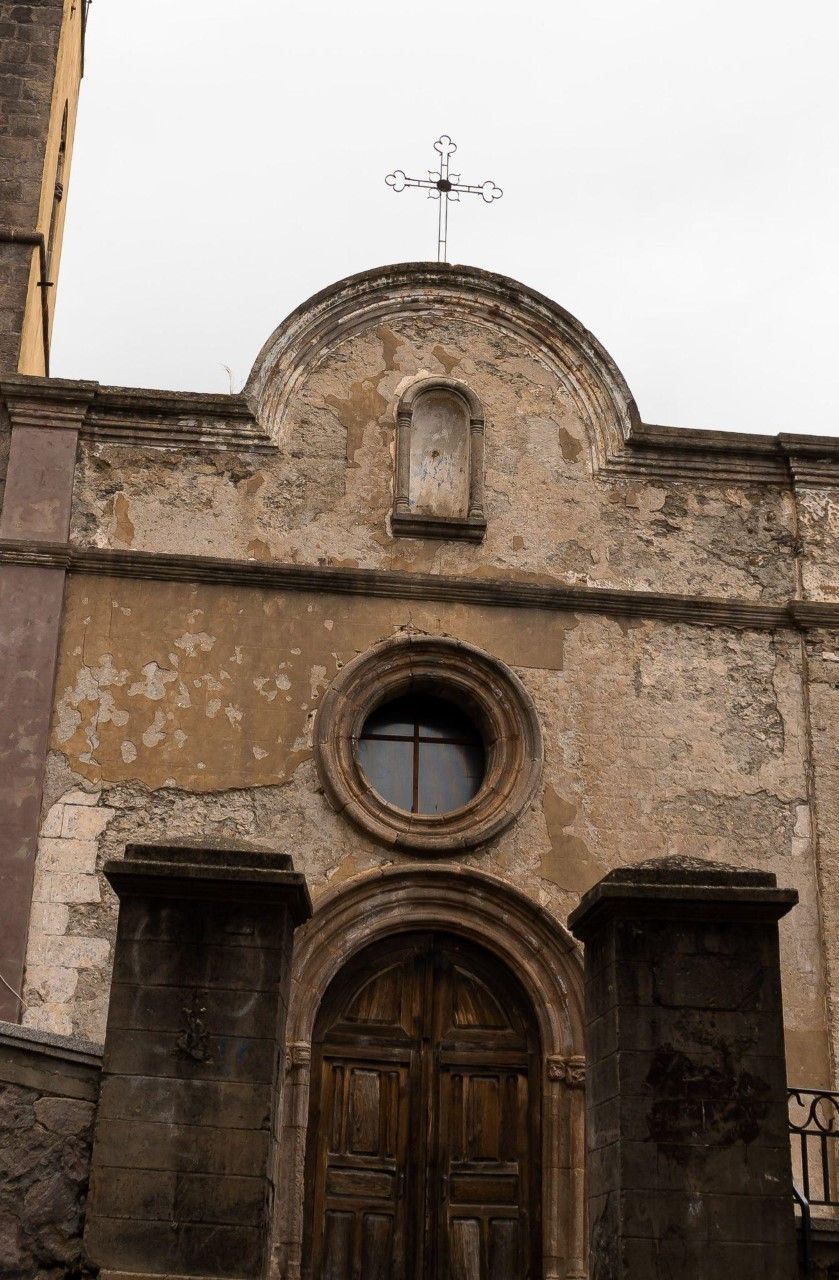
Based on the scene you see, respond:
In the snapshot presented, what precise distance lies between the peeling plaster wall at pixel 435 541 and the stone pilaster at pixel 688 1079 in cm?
468

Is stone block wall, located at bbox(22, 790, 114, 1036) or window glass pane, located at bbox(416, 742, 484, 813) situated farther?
window glass pane, located at bbox(416, 742, 484, 813)

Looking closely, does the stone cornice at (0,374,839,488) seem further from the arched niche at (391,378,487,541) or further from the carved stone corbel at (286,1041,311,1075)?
the carved stone corbel at (286,1041,311,1075)

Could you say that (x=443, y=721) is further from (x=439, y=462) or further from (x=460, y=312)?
(x=460, y=312)

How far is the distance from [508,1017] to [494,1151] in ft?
2.75

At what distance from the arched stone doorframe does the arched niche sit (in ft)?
8.06

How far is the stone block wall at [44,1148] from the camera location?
6.73m

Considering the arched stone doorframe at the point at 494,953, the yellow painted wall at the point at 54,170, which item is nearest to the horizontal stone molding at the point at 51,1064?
the arched stone doorframe at the point at 494,953

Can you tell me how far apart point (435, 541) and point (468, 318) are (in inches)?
74.1

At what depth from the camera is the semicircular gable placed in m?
12.0

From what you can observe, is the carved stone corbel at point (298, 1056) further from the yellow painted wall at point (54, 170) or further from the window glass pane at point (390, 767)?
the yellow painted wall at point (54, 170)

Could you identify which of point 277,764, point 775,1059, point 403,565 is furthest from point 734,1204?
point 403,565

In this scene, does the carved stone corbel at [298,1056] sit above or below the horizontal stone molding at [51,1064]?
above

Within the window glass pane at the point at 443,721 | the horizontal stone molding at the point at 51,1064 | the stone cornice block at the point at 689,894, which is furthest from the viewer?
the window glass pane at the point at 443,721

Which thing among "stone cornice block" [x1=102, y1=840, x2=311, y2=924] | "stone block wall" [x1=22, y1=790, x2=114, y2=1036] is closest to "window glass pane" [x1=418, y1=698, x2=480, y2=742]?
"stone block wall" [x1=22, y1=790, x2=114, y2=1036]
